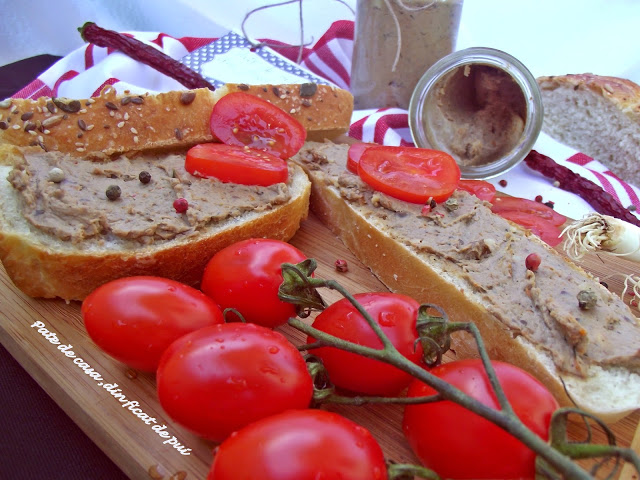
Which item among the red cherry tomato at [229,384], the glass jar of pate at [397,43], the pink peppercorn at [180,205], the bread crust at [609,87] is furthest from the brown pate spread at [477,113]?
the red cherry tomato at [229,384]

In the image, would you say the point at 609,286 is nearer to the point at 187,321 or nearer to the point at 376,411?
the point at 376,411

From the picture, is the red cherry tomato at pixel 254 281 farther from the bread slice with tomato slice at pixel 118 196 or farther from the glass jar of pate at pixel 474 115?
the glass jar of pate at pixel 474 115

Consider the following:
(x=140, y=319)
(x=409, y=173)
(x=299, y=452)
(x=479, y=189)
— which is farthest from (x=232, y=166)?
A: (x=299, y=452)

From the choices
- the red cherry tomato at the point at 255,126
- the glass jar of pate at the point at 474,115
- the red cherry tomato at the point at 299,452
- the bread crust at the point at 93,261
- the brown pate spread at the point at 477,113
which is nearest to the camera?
the red cherry tomato at the point at 299,452

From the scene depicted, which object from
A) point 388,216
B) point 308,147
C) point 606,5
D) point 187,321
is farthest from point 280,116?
point 606,5

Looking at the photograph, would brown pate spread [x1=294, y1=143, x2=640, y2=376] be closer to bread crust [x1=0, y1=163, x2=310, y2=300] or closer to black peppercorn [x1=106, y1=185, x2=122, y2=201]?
bread crust [x1=0, y1=163, x2=310, y2=300]

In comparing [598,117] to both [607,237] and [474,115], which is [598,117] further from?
[607,237]
